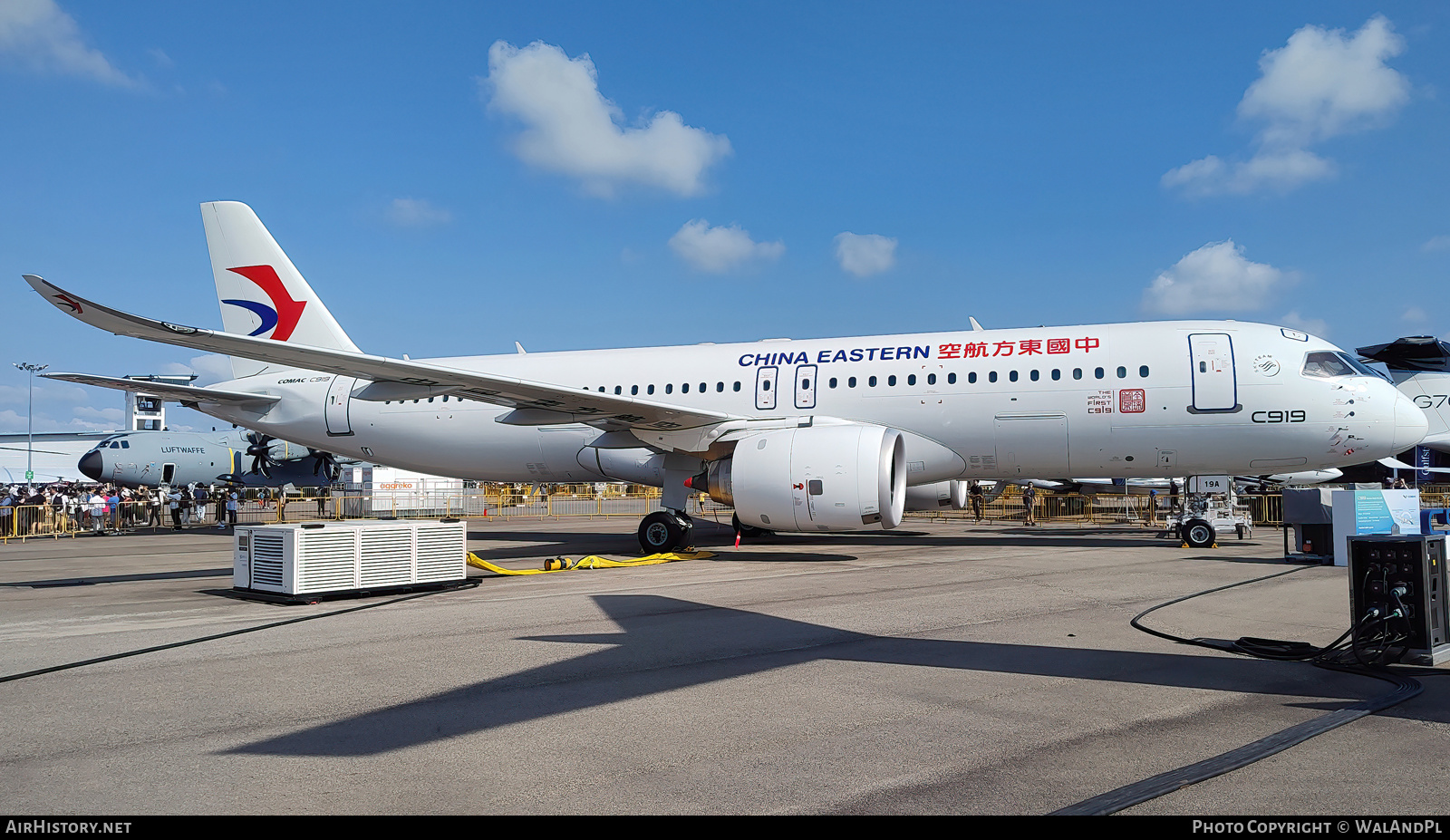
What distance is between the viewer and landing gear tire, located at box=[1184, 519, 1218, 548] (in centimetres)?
1538

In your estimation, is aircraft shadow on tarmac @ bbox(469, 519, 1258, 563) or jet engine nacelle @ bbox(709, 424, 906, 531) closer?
jet engine nacelle @ bbox(709, 424, 906, 531)

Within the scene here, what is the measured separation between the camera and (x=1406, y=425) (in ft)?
46.2

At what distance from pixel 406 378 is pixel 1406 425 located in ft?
51.1

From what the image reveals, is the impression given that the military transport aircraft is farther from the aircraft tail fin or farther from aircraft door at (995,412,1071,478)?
the aircraft tail fin

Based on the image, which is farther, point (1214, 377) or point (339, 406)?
point (339, 406)

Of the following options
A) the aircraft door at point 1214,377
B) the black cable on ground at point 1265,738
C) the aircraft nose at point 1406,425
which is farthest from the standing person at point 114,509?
the aircraft nose at point 1406,425

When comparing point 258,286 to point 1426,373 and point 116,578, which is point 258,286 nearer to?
point 116,578

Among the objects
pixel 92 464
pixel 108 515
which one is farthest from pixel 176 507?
pixel 92 464

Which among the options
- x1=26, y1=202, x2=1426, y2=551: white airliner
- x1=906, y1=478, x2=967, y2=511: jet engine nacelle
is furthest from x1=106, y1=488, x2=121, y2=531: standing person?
x1=906, y1=478, x2=967, y2=511: jet engine nacelle

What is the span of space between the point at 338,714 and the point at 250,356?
7.40 m

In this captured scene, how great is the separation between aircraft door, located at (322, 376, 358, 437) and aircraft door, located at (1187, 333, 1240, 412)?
16387 millimetres

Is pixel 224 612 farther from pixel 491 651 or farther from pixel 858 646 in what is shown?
pixel 858 646
